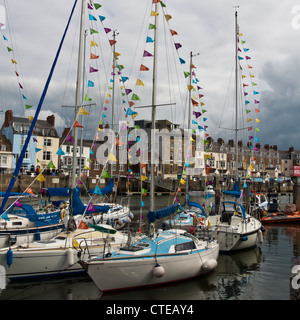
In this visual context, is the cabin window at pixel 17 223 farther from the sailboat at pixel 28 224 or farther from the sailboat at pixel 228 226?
the sailboat at pixel 228 226

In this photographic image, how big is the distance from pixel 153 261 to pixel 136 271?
0.81 meters

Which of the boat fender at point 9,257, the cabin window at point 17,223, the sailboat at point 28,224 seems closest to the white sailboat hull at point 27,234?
the sailboat at point 28,224

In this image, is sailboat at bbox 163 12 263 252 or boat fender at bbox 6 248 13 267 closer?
boat fender at bbox 6 248 13 267

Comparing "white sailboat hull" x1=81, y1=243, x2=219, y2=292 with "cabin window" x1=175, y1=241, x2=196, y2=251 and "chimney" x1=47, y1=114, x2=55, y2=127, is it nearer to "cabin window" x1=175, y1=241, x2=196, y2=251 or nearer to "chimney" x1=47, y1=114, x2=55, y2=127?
"cabin window" x1=175, y1=241, x2=196, y2=251

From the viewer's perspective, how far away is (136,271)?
13.0m

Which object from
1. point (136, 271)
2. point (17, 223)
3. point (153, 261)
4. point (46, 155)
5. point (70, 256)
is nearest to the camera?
point (136, 271)

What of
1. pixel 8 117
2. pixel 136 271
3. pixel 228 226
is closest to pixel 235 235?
pixel 228 226

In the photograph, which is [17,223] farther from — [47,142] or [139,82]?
[47,142]

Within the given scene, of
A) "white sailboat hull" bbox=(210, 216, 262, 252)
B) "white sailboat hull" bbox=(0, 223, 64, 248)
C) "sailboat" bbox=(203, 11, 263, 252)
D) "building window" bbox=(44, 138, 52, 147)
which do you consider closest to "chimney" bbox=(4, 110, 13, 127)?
"building window" bbox=(44, 138, 52, 147)

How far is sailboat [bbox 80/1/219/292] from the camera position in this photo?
41.6 ft

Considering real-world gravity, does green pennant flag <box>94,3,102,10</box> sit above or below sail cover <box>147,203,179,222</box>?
above

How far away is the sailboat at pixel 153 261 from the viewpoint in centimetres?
1269
